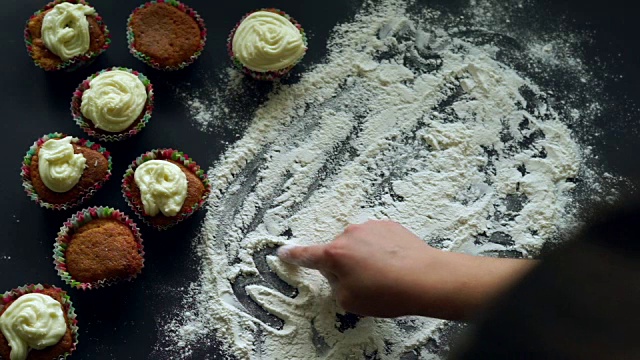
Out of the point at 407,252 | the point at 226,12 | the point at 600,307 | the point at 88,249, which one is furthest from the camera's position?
the point at 226,12

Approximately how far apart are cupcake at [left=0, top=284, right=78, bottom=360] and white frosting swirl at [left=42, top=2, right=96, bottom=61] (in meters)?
0.70

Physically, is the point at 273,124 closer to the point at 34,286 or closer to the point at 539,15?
the point at 34,286

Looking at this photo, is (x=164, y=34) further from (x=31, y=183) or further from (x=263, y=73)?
(x=31, y=183)

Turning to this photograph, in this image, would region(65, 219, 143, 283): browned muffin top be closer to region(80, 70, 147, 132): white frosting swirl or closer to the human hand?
region(80, 70, 147, 132): white frosting swirl

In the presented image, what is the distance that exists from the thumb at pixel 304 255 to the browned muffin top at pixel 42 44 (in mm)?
847

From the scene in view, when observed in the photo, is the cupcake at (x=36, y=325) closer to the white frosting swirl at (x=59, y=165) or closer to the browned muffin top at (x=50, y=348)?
the browned muffin top at (x=50, y=348)

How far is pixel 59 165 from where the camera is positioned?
1.86 m

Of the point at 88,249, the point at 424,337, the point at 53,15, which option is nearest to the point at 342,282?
the point at 424,337

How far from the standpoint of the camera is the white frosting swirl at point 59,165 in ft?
6.07

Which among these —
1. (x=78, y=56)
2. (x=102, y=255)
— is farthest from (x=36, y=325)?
(x=78, y=56)

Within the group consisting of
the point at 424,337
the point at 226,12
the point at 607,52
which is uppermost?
the point at 607,52

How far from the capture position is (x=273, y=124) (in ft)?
6.84

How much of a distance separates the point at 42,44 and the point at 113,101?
32 cm

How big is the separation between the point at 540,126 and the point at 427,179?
1.40ft
